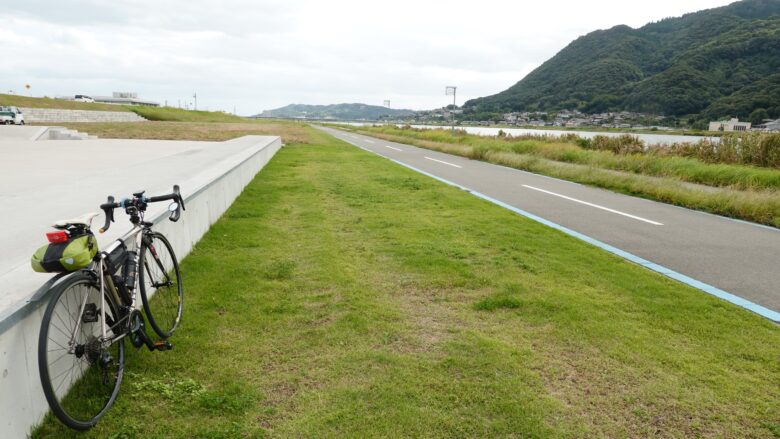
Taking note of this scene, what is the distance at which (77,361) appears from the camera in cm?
305

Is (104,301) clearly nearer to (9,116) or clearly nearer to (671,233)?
(671,233)

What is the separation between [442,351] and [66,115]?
192 ft

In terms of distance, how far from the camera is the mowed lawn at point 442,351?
2848 millimetres

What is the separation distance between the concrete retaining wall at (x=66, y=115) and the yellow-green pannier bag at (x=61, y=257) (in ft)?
172

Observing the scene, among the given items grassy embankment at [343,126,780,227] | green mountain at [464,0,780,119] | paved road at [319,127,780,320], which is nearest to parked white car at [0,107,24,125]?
grassy embankment at [343,126,780,227]

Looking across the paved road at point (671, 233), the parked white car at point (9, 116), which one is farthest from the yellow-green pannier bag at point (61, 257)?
the parked white car at point (9, 116)

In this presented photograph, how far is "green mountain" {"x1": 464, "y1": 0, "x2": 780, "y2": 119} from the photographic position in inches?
2554

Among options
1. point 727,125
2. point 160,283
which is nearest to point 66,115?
point 160,283

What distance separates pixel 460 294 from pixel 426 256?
1.33 m

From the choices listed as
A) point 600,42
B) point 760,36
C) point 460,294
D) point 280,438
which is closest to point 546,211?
point 460,294

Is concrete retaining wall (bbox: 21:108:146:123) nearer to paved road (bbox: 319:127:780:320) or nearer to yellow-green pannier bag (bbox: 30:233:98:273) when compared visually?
paved road (bbox: 319:127:780:320)

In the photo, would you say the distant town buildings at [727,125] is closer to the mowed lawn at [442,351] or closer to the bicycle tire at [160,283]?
the mowed lawn at [442,351]

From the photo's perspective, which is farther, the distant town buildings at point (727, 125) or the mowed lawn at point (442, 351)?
the distant town buildings at point (727, 125)

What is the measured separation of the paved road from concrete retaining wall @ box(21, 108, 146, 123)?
4933 cm
